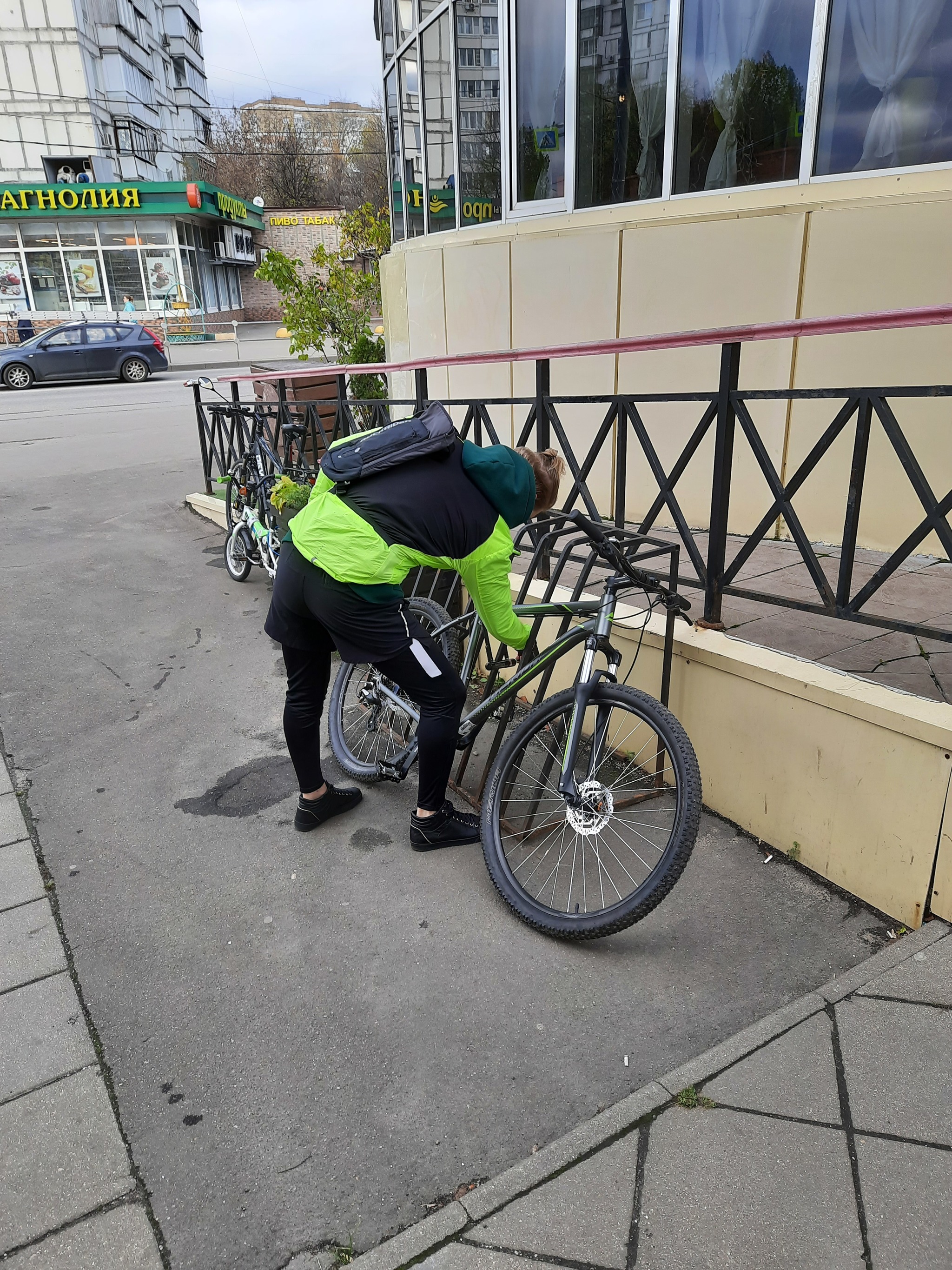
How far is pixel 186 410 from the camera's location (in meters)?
16.9

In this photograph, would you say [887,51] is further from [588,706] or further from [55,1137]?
[55,1137]

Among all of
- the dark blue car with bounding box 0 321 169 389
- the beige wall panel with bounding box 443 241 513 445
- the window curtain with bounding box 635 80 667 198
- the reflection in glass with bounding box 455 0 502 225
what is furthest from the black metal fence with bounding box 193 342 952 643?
the dark blue car with bounding box 0 321 169 389

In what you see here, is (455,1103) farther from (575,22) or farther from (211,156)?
(211,156)

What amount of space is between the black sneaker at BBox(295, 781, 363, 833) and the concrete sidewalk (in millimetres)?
948

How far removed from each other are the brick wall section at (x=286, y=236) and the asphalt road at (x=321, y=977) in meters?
48.3

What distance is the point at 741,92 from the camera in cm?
529

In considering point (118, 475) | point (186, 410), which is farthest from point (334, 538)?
point (186, 410)

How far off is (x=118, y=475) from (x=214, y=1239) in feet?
33.3

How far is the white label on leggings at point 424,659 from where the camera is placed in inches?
119

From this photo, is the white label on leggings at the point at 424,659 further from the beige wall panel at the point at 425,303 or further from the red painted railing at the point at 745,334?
the beige wall panel at the point at 425,303

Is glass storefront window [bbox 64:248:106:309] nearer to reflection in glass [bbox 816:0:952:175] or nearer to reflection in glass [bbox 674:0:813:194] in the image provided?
reflection in glass [bbox 674:0:813:194]

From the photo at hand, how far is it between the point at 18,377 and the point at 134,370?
2838 mm

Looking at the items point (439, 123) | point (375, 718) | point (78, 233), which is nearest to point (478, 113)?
point (439, 123)

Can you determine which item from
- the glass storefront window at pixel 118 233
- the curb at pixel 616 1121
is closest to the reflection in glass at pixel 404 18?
the curb at pixel 616 1121
